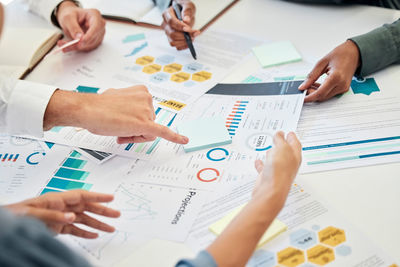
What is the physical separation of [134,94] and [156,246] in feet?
1.25

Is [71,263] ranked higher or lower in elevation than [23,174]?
higher

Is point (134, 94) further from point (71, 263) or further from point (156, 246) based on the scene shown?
point (71, 263)

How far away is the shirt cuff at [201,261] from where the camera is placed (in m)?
0.57

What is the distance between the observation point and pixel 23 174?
903 millimetres

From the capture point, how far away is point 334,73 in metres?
1.00

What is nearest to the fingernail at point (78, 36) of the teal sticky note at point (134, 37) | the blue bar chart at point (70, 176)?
the teal sticky note at point (134, 37)

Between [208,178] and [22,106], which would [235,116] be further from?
[22,106]

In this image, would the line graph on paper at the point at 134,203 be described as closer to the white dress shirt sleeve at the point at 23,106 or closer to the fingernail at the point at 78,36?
the white dress shirt sleeve at the point at 23,106

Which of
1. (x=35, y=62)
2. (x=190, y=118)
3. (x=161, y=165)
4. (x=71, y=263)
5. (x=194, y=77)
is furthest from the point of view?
(x=35, y=62)

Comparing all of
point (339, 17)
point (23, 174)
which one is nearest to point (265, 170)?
point (23, 174)

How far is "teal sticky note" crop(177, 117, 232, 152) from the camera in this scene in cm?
91

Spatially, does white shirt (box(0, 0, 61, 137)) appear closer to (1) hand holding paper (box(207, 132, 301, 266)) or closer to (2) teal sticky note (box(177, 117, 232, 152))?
(2) teal sticky note (box(177, 117, 232, 152))

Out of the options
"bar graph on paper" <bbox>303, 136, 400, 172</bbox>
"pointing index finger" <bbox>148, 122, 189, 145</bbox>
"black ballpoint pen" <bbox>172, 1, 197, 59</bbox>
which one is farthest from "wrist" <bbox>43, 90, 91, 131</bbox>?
"bar graph on paper" <bbox>303, 136, 400, 172</bbox>

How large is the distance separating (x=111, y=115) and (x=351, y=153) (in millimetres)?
507
